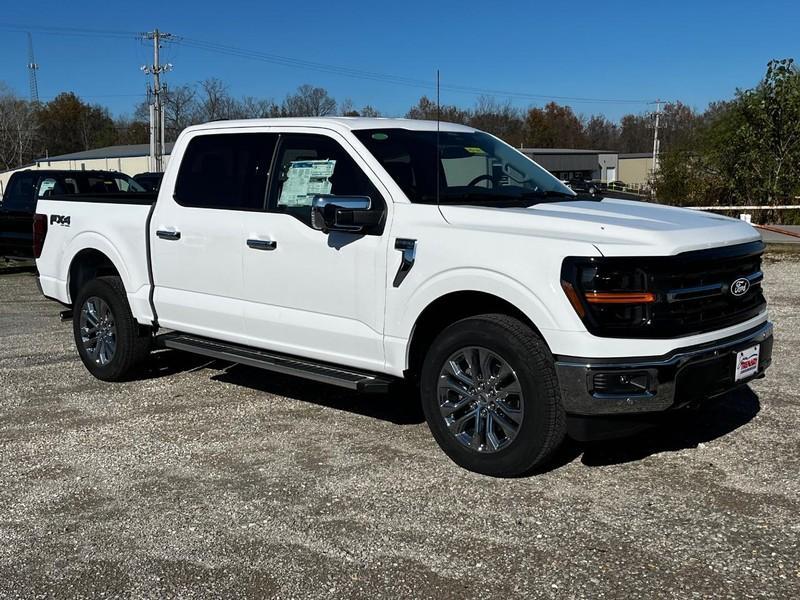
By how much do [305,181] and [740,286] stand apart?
108 inches

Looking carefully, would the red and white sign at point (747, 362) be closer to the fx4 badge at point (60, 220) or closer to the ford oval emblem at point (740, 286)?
the ford oval emblem at point (740, 286)

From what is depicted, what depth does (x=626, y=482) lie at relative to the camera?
465 cm

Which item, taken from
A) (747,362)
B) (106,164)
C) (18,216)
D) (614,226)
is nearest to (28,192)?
(18,216)

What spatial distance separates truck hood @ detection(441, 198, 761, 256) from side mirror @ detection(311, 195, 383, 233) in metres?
0.44

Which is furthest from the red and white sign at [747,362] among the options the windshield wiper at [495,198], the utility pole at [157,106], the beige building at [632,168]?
the beige building at [632,168]

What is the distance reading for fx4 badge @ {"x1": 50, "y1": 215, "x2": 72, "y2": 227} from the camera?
715 cm

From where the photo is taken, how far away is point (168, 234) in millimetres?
6160

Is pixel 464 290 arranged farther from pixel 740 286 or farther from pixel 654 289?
pixel 740 286

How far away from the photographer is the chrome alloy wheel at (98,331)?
688cm

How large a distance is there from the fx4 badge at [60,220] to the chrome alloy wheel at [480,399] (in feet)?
13.2

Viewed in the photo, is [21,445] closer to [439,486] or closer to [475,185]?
[439,486]

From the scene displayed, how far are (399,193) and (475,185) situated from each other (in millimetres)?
686

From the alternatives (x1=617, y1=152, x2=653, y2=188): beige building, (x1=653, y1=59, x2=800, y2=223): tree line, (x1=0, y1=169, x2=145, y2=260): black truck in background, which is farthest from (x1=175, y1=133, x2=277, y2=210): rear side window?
(x1=617, y1=152, x2=653, y2=188): beige building

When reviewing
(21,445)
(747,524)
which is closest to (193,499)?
(21,445)
